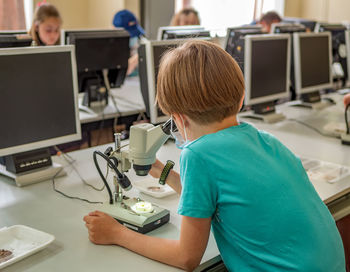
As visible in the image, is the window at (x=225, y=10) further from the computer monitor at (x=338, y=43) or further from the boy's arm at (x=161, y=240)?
the boy's arm at (x=161, y=240)

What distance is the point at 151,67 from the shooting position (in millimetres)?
2166

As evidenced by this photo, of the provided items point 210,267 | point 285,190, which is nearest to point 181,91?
point 285,190

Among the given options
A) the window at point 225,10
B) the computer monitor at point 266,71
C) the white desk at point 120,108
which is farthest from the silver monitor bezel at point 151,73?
the window at point 225,10

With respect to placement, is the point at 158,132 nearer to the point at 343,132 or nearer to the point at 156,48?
the point at 156,48

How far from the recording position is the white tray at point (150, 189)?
1668mm

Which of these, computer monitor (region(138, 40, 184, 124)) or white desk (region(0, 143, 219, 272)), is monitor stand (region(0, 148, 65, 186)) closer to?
white desk (region(0, 143, 219, 272))

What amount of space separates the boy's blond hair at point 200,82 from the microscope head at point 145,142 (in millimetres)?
191

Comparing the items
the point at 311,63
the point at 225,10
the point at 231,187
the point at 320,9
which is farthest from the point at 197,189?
the point at 320,9

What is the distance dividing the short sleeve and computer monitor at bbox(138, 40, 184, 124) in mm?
1107

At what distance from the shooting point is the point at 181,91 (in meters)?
1.09

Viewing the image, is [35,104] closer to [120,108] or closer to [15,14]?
[120,108]

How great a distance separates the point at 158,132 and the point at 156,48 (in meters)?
0.95

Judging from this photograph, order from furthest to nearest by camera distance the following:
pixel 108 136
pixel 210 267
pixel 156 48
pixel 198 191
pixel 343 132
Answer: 1. pixel 108 136
2. pixel 343 132
3. pixel 156 48
4. pixel 210 267
5. pixel 198 191

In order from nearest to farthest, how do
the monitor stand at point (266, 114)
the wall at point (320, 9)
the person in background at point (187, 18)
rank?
the monitor stand at point (266, 114) → the person in background at point (187, 18) → the wall at point (320, 9)
